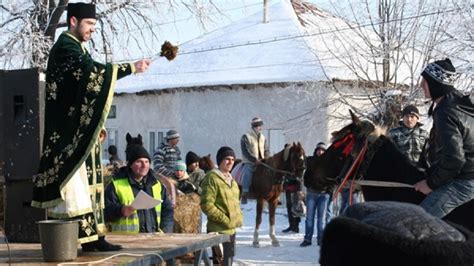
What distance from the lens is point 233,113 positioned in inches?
993

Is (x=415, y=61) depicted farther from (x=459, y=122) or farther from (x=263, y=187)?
(x=459, y=122)

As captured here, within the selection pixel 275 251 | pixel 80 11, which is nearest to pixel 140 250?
pixel 80 11

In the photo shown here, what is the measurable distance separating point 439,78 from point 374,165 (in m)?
1.17

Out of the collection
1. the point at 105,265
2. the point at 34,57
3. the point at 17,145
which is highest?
the point at 34,57

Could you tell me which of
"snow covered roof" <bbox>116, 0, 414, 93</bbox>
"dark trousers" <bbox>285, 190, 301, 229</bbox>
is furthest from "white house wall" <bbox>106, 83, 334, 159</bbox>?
"dark trousers" <bbox>285, 190, 301, 229</bbox>

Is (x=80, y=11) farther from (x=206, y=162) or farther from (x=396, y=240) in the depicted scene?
(x=206, y=162)

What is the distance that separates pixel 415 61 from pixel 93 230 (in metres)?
16.5

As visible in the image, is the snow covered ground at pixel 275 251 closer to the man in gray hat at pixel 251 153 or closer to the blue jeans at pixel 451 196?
the man in gray hat at pixel 251 153

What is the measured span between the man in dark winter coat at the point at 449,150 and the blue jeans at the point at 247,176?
30.8 ft

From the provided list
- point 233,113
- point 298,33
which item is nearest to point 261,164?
point 233,113

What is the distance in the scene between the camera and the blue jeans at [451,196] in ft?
21.0

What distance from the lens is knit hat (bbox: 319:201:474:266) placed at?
197 centimetres

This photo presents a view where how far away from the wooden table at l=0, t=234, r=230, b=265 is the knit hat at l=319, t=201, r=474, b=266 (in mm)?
3189

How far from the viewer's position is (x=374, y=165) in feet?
24.3
